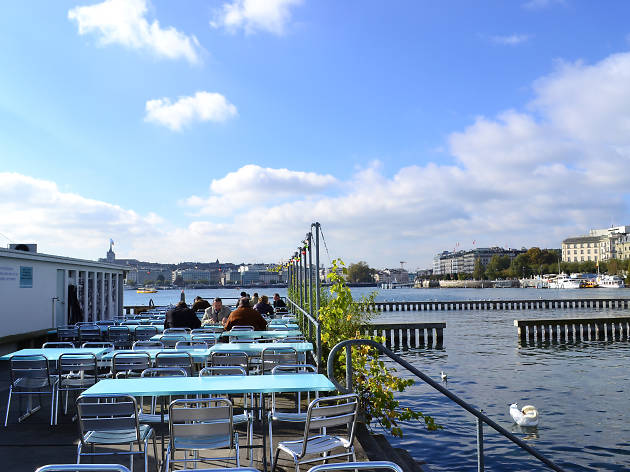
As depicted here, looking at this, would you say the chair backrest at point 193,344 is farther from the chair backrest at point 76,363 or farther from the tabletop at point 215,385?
the tabletop at point 215,385

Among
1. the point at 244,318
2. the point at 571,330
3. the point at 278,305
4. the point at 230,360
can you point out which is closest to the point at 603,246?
the point at 571,330

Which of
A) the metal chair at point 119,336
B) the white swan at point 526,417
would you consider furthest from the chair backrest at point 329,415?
the white swan at point 526,417

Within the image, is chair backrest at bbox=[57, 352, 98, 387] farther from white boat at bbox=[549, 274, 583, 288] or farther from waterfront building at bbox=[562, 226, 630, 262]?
waterfront building at bbox=[562, 226, 630, 262]

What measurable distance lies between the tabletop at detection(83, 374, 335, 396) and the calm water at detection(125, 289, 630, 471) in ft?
18.3

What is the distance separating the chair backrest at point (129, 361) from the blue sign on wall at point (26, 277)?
8129 millimetres

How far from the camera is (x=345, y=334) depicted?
9.22m

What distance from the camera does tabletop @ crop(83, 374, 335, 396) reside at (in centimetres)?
496

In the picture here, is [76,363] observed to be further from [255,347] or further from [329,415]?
[329,415]

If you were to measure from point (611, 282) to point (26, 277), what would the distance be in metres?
146

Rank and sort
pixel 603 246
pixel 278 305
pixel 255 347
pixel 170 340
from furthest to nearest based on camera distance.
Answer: pixel 603 246 → pixel 278 305 → pixel 170 340 → pixel 255 347

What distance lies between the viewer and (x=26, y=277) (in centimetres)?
1439

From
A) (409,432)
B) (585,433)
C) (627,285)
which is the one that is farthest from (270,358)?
(627,285)

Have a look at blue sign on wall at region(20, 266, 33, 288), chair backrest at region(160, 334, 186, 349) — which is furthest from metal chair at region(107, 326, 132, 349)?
blue sign on wall at region(20, 266, 33, 288)

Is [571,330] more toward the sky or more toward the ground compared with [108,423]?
more toward the ground
